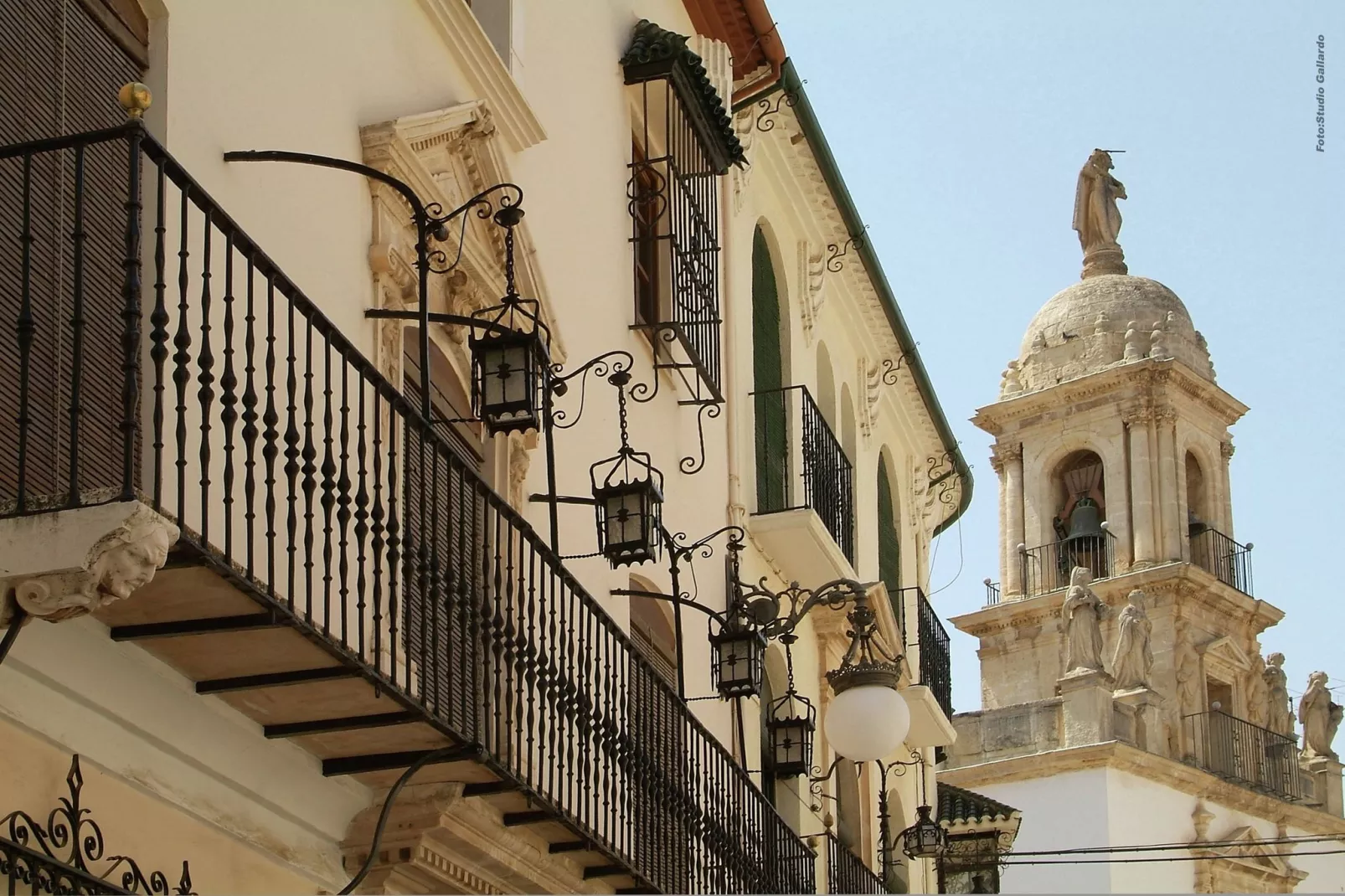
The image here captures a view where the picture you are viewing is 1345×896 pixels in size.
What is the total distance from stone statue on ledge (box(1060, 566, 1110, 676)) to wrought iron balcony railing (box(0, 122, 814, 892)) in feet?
86.8

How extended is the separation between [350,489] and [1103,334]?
33898 mm

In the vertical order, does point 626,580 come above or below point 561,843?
above

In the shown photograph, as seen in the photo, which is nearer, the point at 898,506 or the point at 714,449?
the point at 714,449

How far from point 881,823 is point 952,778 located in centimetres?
1887

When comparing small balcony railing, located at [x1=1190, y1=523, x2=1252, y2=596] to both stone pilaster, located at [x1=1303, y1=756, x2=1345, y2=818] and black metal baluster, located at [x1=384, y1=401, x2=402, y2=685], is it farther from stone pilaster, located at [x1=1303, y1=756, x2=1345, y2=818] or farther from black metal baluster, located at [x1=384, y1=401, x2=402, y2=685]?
black metal baluster, located at [x1=384, y1=401, x2=402, y2=685]

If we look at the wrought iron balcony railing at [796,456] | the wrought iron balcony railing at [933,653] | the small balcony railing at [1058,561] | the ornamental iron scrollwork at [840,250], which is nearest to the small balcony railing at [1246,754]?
the small balcony railing at [1058,561]

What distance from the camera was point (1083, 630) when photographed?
37.1 m

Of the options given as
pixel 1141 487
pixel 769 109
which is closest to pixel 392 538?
pixel 769 109

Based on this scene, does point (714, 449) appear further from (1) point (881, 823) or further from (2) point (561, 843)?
Answer: (2) point (561, 843)

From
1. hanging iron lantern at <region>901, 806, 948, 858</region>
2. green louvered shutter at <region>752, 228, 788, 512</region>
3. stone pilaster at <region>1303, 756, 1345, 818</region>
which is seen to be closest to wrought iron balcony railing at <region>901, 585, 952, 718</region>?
hanging iron lantern at <region>901, 806, 948, 858</region>

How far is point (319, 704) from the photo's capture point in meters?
8.09

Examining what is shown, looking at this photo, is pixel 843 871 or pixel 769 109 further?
pixel 769 109

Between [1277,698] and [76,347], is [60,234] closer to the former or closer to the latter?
[76,347]

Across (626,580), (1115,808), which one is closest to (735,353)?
(626,580)
